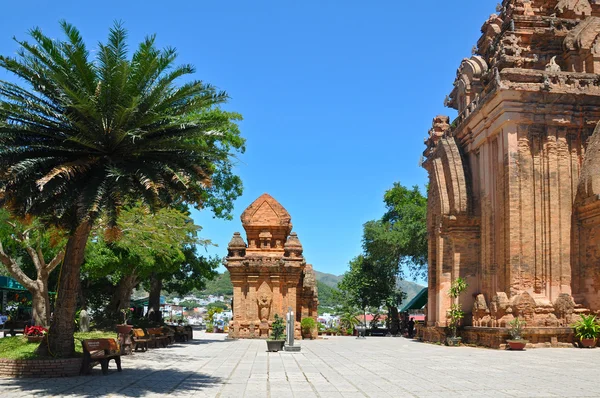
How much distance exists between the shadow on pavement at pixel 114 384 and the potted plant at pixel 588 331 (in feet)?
49.0

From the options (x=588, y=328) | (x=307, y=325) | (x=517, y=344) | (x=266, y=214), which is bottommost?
(x=307, y=325)

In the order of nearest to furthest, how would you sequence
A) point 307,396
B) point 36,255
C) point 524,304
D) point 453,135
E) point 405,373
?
point 307,396
point 405,373
point 36,255
point 524,304
point 453,135

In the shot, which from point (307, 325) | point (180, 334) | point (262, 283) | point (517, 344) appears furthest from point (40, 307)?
point (307, 325)

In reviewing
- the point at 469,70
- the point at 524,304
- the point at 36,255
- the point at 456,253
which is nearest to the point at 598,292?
the point at 524,304

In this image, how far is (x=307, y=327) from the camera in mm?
35188

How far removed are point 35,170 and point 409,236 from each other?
126 ft

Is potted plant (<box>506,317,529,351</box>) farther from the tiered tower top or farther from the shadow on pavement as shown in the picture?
the tiered tower top

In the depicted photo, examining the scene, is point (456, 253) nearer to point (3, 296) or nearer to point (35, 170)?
point (35, 170)

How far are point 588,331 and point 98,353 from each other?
17199 mm

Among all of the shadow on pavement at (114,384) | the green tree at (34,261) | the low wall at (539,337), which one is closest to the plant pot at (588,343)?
the low wall at (539,337)

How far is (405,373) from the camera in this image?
48.5 feet

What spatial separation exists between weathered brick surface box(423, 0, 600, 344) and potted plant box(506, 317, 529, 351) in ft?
1.46

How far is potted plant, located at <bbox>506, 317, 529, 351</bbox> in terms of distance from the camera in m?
22.1

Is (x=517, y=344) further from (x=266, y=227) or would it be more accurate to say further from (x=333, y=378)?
(x=266, y=227)
